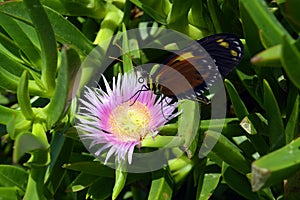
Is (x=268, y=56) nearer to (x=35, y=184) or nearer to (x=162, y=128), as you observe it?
(x=162, y=128)

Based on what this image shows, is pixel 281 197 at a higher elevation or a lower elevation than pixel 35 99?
lower

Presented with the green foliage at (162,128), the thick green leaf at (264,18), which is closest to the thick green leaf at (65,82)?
the green foliage at (162,128)

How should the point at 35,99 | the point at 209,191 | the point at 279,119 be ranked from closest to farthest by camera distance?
the point at 279,119
the point at 209,191
the point at 35,99

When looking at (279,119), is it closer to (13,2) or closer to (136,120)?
(136,120)

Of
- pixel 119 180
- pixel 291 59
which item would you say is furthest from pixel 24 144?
pixel 291 59

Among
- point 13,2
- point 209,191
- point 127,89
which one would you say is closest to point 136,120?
point 127,89

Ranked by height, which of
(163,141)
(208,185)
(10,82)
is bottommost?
(208,185)

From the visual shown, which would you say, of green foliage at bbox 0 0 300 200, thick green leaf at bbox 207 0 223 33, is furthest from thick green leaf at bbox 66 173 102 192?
thick green leaf at bbox 207 0 223 33
